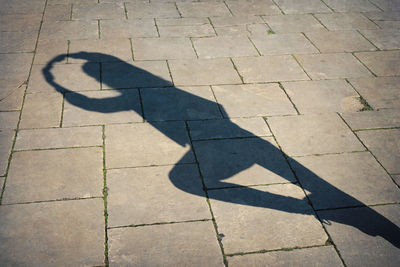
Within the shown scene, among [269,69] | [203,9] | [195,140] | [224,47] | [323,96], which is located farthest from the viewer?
[203,9]

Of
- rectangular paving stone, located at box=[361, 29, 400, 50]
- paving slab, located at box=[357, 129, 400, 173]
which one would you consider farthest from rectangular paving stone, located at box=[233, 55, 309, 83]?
rectangular paving stone, located at box=[361, 29, 400, 50]

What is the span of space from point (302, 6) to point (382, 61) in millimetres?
2470

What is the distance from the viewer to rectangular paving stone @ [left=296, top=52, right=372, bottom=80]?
5.50 metres

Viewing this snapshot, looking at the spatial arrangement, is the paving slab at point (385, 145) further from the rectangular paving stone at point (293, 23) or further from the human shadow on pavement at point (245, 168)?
the rectangular paving stone at point (293, 23)

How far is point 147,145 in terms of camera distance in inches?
159

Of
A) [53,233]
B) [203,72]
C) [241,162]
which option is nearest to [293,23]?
[203,72]

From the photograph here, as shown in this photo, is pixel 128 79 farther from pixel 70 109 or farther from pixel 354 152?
pixel 354 152

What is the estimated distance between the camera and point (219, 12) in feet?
23.7

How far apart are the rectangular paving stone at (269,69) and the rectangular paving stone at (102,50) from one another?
70.9 inches

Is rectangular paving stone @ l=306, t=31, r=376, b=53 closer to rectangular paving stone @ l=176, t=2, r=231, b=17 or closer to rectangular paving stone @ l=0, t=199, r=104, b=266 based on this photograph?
rectangular paving stone @ l=176, t=2, r=231, b=17

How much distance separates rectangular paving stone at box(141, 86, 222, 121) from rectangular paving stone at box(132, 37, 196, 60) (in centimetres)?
95

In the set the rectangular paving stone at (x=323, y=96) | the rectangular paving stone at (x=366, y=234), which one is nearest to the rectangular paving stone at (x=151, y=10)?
the rectangular paving stone at (x=323, y=96)

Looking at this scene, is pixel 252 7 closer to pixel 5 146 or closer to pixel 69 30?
pixel 69 30

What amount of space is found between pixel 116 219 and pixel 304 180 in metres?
1.94
